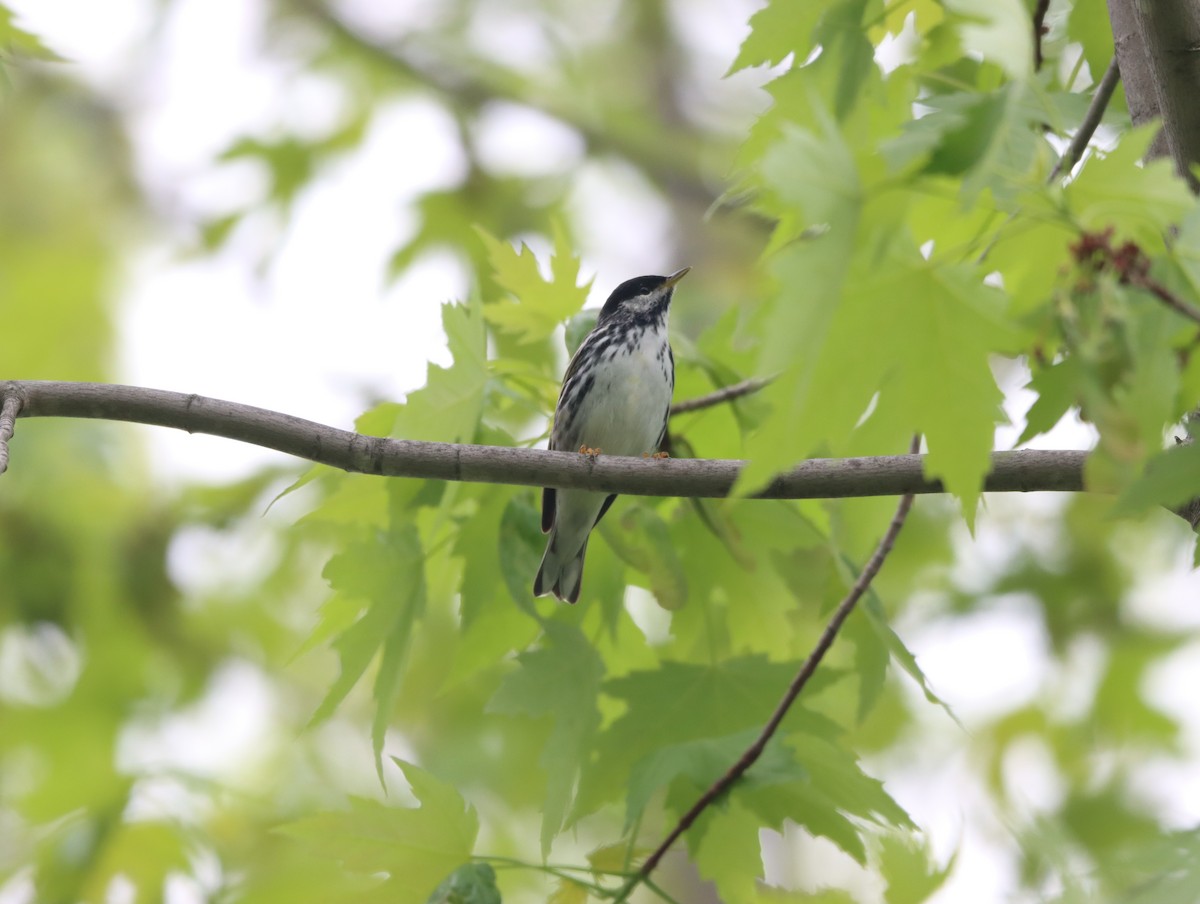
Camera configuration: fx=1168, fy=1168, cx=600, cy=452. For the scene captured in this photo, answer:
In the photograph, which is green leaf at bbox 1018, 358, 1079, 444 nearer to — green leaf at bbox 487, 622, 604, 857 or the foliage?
the foliage

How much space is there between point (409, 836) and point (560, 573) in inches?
65.1

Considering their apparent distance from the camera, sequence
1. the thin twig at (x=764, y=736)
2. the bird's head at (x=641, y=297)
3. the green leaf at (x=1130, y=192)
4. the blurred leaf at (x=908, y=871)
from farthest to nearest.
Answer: the bird's head at (x=641, y=297) < the blurred leaf at (x=908, y=871) < the thin twig at (x=764, y=736) < the green leaf at (x=1130, y=192)

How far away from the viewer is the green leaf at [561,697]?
99.2 inches

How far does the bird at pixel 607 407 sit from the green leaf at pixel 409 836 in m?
1.64

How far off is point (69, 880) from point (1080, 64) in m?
4.58

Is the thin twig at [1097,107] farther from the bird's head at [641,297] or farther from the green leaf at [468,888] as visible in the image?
the bird's head at [641,297]

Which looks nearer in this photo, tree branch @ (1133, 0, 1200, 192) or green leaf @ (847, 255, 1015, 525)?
green leaf @ (847, 255, 1015, 525)

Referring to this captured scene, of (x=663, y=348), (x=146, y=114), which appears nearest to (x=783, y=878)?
(x=663, y=348)

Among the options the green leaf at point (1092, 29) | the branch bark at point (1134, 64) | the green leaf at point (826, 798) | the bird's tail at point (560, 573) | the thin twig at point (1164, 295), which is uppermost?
the green leaf at point (1092, 29)

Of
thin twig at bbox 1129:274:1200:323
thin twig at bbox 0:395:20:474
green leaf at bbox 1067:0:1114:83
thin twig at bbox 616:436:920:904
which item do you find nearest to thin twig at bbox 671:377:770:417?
thin twig at bbox 616:436:920:904

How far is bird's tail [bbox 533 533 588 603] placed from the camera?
3893 millimetres

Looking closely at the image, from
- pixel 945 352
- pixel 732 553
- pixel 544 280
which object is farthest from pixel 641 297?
pixel 945 352

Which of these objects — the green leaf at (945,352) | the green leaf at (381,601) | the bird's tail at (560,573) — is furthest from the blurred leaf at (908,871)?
the bird's tail at (560,573)

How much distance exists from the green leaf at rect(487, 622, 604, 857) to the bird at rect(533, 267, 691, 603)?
137cm
